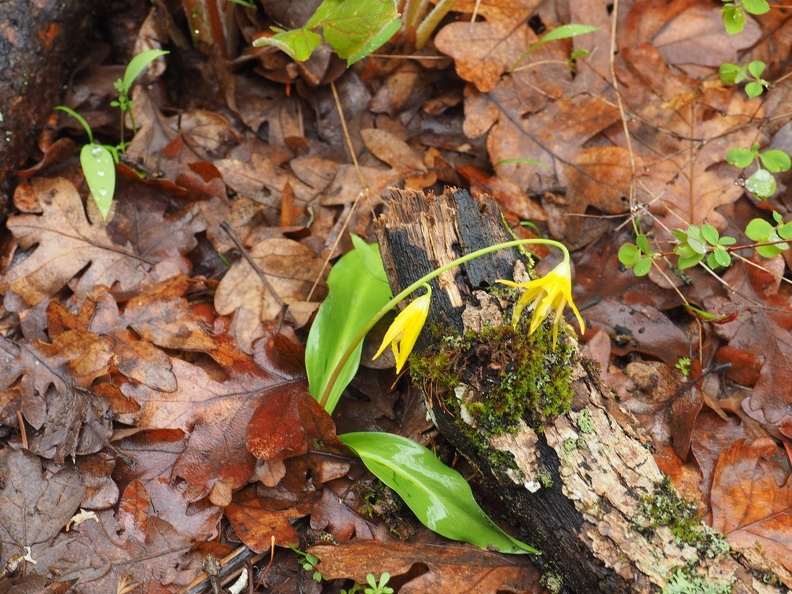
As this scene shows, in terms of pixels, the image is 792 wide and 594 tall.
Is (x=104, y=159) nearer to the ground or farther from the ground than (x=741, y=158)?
farther from the ground

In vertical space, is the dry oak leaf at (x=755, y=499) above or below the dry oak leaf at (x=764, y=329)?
below

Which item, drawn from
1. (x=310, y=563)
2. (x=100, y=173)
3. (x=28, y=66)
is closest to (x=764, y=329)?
(x=310, y=563)

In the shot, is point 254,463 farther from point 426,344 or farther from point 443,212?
point 443,212

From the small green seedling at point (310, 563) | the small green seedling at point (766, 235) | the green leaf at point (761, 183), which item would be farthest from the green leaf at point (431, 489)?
the green leaf at point (761, 183)

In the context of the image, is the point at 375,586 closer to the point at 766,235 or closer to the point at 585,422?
the point at 585,422

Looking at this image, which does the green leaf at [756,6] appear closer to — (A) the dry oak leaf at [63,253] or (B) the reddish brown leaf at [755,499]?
(B) the reddish brown leaf at [755,499]

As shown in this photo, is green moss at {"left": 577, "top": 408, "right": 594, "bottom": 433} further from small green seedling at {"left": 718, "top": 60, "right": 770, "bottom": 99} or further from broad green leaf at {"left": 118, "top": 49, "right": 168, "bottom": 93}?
broad green leaf at {"left": 118, "top": 49, "right": 168, "bottom": 93}
